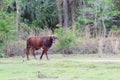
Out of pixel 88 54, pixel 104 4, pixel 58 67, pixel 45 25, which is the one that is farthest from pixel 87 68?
pixel 45 25

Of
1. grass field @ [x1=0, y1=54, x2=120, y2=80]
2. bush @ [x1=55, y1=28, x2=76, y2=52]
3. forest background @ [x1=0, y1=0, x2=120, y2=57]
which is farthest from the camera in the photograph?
forest background @ [x1=0, y1=0, x2=120, y2=57]

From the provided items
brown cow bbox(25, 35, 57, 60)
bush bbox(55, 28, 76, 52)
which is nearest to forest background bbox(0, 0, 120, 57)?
bush bbox(55, 28, 76, 52)

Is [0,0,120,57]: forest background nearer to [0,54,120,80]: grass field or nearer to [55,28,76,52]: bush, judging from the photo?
[55,28,76,52]: bush

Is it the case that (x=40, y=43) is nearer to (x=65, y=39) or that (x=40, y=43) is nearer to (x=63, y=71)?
(x=65, y=39)

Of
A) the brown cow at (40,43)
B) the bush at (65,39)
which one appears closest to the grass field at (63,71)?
the brown cow at (40,43)

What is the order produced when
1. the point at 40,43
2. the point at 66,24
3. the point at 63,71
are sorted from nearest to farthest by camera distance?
the point at 63,71, the point at 40,43, the point at 66,24

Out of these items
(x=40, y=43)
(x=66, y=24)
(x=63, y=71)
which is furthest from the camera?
(x=66, y=24)

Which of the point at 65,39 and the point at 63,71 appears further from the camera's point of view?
the point at 65,39

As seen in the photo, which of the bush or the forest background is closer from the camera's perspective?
the bush

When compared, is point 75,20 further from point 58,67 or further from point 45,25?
point 58,67

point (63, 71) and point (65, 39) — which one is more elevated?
point (63, 71)

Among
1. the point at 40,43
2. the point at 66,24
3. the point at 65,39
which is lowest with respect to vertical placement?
the point at 66,24

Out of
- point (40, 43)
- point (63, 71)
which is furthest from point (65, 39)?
point (63, 71)

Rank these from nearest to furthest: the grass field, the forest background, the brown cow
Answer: the grass field → the brown cow → the forest background
